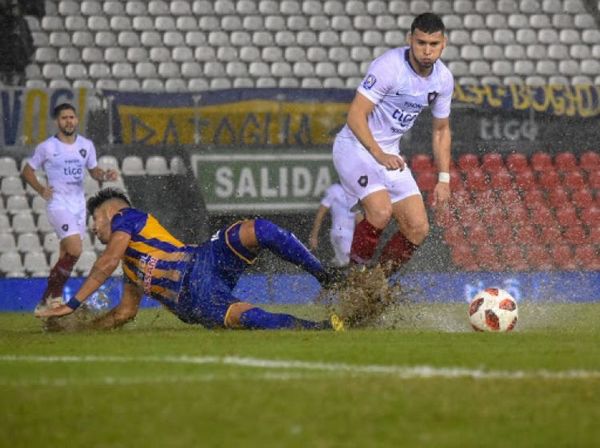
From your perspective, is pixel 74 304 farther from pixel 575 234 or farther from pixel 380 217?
pixel 575 234

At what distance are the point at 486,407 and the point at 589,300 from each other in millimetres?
10960

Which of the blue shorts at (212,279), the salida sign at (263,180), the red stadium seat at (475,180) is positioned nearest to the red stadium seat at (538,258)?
the red stadium seat at (475,180)

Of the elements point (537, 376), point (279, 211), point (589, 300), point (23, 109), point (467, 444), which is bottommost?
point (589, 300)

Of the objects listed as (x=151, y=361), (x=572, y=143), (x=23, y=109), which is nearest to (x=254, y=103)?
(x=23, y=109)

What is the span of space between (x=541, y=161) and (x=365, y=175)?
7.59 metres

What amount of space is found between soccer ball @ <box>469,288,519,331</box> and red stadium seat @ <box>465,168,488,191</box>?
762cm

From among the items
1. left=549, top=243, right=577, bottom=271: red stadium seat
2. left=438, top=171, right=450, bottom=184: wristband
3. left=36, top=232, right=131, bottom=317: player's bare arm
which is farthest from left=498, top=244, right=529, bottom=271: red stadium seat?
left=36, top=232, right=131, bottom=317: player's bare arm

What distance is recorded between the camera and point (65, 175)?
12805 millimetres

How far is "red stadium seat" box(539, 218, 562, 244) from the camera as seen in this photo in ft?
54.0

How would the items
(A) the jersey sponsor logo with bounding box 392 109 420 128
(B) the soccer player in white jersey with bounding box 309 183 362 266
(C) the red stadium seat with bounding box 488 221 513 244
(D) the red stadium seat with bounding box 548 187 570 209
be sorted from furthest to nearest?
1. (D) the red stadium seat with bounding box 548 187 570 209
2. (C) the red stadium seat with bounding box 488 221 513 244
3. (B) the soccer player in white jersey with bounding box 309 183 362 266
4. (A) the jersey sponsor logo with bounding box 392 109 420 128

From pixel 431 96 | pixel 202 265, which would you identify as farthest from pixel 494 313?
pixel 202 265

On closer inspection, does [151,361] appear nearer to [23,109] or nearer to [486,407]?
[486,407]

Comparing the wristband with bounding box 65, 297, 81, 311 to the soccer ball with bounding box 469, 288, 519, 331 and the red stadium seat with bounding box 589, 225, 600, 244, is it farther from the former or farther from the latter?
the red stadium seat with bounding box 589, 225, 600, 244

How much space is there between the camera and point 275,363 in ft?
20.2
